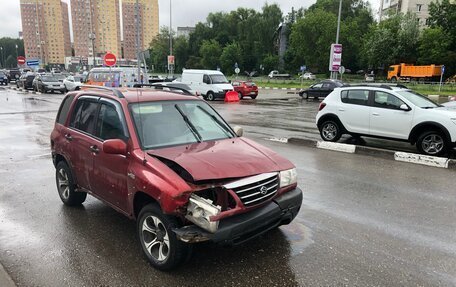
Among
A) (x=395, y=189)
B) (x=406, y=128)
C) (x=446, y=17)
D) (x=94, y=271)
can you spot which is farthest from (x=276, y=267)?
(x=446, y=17)

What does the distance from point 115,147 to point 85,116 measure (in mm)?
1385

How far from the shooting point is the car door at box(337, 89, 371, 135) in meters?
9.98

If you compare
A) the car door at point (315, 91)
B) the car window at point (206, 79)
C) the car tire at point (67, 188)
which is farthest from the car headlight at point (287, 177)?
the car door at point (315, 91)

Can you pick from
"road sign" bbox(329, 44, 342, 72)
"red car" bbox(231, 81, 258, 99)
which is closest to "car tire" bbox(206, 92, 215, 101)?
"red car" bbox(231, 81, 258, 99)

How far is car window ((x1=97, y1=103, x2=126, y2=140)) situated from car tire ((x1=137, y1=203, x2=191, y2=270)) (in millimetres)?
1002

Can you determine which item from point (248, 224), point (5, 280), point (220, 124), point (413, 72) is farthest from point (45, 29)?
point (248, 224)

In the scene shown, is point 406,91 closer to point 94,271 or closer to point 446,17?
point 94,271

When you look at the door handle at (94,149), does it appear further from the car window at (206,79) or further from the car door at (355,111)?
the car window at (206,79)

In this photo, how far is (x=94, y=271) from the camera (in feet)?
12.4

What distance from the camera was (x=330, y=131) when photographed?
35.7 ft

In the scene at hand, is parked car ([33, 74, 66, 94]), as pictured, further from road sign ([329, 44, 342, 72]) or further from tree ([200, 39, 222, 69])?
tree ([200, 39, 222, 69])

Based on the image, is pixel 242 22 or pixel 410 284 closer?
pixel 410 284

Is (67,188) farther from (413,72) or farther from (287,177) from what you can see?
(413,72)

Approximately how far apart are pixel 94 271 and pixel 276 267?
1849 mm
